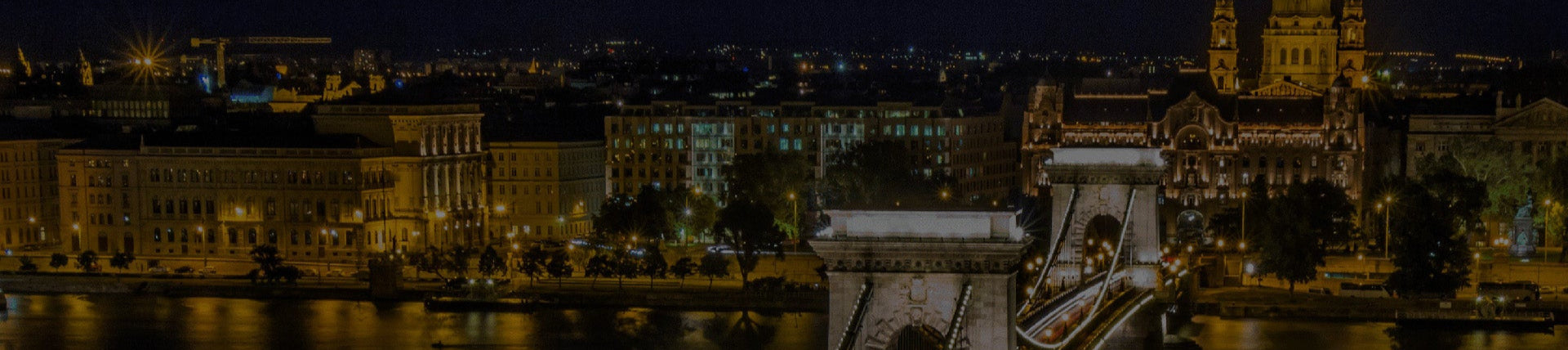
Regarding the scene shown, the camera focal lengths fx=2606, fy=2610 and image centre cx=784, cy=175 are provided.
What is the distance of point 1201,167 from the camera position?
67.9 m

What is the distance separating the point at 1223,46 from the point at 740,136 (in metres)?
16.0

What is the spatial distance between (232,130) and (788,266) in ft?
60.8

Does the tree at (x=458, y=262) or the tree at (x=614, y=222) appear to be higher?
the tree at (x=614, y=222)

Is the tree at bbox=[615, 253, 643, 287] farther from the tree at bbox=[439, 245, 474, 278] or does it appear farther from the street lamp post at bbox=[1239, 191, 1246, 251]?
the street lamp post at bbox=[1239, 191, 1246, 251]

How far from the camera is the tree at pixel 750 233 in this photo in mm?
57312

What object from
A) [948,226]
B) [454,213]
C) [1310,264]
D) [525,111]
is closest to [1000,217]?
[948,226]

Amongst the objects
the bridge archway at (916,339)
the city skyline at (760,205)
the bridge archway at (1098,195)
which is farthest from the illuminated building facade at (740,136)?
the bridge archway at (916,339)

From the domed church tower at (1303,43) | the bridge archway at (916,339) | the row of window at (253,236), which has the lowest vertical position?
the row of window at (253,236)

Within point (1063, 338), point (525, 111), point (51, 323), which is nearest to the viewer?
point (1063, 338)

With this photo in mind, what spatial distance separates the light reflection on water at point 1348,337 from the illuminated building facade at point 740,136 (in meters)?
19.2

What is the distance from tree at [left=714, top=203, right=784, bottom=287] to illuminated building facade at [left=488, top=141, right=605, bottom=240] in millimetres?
11289

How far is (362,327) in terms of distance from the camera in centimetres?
5291

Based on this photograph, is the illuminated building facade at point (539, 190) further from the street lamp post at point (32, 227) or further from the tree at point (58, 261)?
the street lamp post at point (32, 227)

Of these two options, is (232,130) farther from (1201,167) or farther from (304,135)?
(1201,167)
